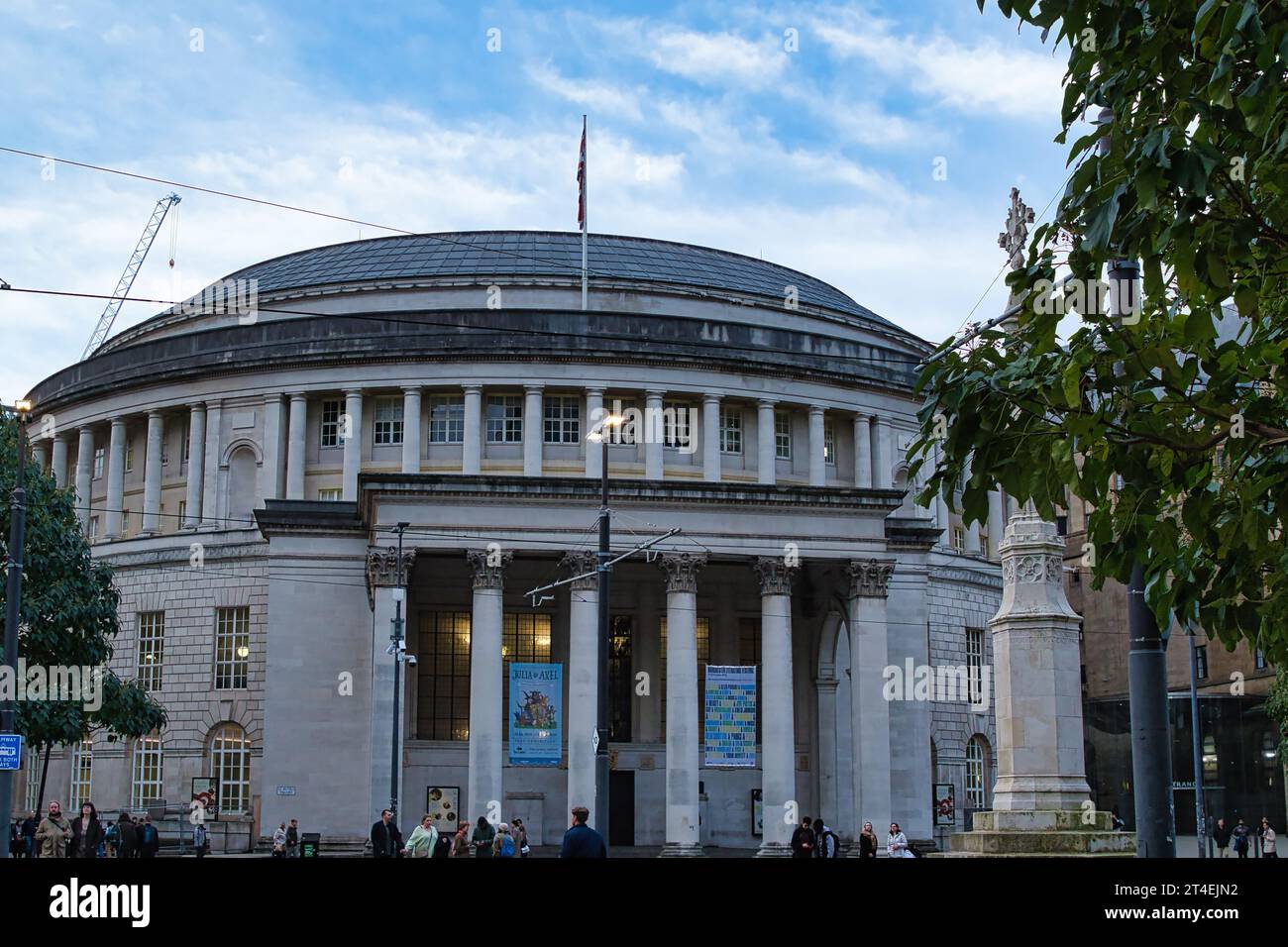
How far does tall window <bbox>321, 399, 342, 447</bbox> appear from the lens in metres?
66.9

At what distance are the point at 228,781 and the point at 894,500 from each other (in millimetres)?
30216

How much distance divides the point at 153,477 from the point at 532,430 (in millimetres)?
18917

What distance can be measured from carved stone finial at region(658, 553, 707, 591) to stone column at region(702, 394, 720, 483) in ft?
38.1

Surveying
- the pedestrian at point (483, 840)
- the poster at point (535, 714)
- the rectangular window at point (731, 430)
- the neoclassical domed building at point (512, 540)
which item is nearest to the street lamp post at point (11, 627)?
the pedestrian at point (483, 840)

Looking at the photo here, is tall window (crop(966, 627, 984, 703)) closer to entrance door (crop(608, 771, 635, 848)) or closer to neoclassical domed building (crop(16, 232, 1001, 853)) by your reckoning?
neoclassical domed building (crop(16, 232, 1001, 853))

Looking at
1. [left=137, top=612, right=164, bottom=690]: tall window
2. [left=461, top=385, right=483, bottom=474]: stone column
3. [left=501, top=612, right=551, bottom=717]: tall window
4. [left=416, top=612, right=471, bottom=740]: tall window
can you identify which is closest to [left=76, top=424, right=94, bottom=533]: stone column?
[left=137, top=612, right=164, bottom=690]: tall window

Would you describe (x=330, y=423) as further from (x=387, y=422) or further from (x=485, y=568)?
(x=485, y=568)

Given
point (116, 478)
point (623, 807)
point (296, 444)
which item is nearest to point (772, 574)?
point (623, 807)

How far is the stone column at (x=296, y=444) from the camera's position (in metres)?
65.7

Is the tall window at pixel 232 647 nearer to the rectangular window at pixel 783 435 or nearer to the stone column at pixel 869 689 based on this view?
the rectangular window at pixel 783 435

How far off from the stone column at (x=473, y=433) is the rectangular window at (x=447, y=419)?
23.8 inches

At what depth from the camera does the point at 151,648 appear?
66562mm
